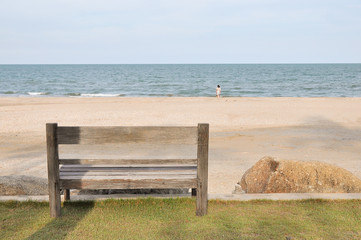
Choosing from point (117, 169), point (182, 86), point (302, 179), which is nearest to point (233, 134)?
point (302, 179)

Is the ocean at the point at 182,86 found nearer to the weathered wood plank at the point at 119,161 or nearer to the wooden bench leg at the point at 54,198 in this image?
the weathered wood plank at the point at 119,161

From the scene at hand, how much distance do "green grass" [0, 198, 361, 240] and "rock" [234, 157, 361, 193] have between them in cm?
104

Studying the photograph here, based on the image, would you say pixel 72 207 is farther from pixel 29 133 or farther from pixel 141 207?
pixel 29 133

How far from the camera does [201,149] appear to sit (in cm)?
471

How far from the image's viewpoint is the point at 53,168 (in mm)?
4668

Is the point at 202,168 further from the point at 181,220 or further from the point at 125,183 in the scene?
the point at 125,183

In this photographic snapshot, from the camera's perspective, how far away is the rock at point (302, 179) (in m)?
6.28

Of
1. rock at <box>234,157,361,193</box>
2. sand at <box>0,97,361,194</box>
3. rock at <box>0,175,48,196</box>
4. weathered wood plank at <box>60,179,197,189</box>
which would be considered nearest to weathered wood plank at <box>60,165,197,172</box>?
weathered wood plank at <box>60,179,197,189</box>

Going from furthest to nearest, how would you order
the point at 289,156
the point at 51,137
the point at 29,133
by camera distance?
the point at 29,133 < the point at 289,156 < the point at 51,137

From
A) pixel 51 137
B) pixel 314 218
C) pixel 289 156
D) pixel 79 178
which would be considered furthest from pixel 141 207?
pixel 289 156

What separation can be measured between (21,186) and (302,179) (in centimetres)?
475

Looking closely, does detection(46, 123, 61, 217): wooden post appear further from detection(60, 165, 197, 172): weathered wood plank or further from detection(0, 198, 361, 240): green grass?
detection(60, 165, 197, 172): weathered wood plank

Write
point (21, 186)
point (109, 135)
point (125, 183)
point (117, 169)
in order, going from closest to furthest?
point (109, 135)
point (125, 183)
point (117, 169)
point (21, 186)

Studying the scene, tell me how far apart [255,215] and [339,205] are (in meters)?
1.26
